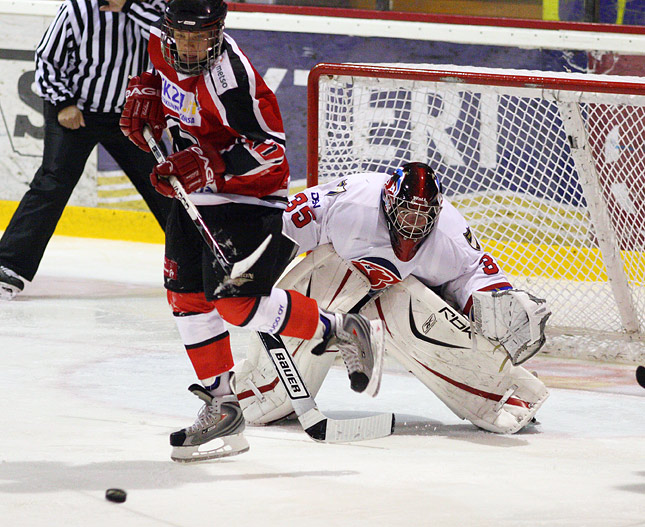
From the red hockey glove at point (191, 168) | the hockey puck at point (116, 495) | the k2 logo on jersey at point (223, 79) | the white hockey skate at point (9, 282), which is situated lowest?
the white hockey skate at point (9, 282)

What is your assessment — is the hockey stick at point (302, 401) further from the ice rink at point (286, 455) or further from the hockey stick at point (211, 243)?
the hockey stick at point (211, 243)

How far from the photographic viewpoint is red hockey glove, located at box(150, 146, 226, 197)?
2730 mm

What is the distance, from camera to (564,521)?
2449 millimetres

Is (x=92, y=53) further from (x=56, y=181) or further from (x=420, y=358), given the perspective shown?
(x=420, y=358)

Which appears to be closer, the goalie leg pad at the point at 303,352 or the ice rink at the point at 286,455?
the ice rink at the point at 286,455

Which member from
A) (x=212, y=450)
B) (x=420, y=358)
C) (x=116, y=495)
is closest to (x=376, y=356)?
(x=212, y=450)

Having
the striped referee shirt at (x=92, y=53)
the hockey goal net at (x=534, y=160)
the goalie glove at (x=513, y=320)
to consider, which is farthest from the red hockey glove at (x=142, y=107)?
the striped referee shirt at (x=92, y=53)

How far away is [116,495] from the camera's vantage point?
98.9 inches

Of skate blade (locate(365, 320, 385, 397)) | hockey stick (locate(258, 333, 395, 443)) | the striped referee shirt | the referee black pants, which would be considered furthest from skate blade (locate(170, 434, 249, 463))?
the striped referee shirt

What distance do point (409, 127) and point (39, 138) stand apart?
2.37m

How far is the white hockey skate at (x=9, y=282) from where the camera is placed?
4.96m

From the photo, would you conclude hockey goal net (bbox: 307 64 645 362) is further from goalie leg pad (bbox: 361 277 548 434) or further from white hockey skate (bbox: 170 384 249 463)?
white hockey skate (bbox: 170 384 249 463)

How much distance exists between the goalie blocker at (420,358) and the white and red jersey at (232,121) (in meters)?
0.57

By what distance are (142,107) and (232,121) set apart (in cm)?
24
